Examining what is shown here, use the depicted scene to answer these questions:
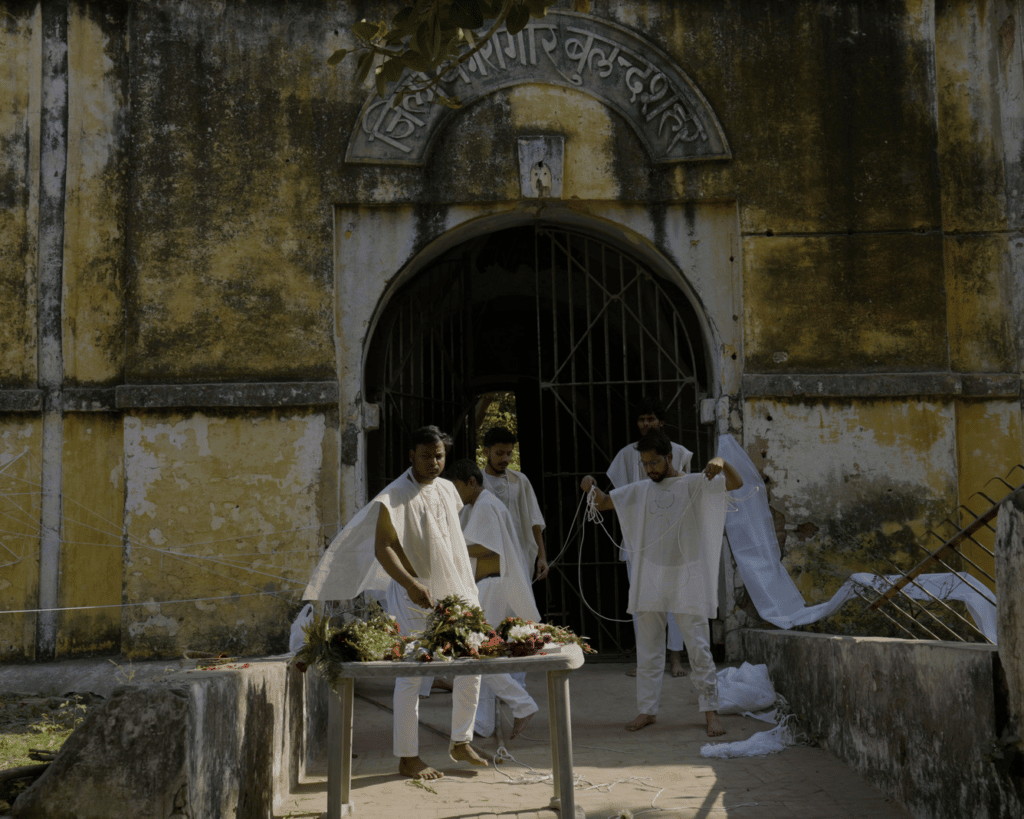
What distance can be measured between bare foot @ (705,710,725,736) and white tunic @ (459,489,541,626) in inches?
44.6

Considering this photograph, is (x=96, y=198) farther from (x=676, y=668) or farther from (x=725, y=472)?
(x=676, y=668)

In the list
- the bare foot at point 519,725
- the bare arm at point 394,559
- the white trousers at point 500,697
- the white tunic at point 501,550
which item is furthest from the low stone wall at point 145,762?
the white tunic at point 501,550

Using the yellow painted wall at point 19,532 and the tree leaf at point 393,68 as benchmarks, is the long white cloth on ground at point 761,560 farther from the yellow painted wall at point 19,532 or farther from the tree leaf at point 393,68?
the yellow painted wall at point 19,532

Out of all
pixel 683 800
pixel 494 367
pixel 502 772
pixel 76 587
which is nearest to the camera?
pixel 683 800

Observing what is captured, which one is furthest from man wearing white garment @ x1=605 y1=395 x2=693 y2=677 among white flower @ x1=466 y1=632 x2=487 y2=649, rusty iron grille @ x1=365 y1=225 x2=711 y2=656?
white flower @ x1=466 y1=632 x2=487 y2=649

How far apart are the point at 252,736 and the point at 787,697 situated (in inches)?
133

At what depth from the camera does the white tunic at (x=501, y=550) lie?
6.13 m

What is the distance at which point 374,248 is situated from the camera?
784 centimetres

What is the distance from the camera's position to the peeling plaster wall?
7312 millimetres

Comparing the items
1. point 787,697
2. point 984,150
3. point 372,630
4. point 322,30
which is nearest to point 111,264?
point 322,30

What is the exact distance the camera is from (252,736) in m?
4.26

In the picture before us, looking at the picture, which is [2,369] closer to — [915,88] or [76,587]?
[76,587]

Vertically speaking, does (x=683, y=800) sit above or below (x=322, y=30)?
below

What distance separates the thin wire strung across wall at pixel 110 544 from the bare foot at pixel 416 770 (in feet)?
8.46
